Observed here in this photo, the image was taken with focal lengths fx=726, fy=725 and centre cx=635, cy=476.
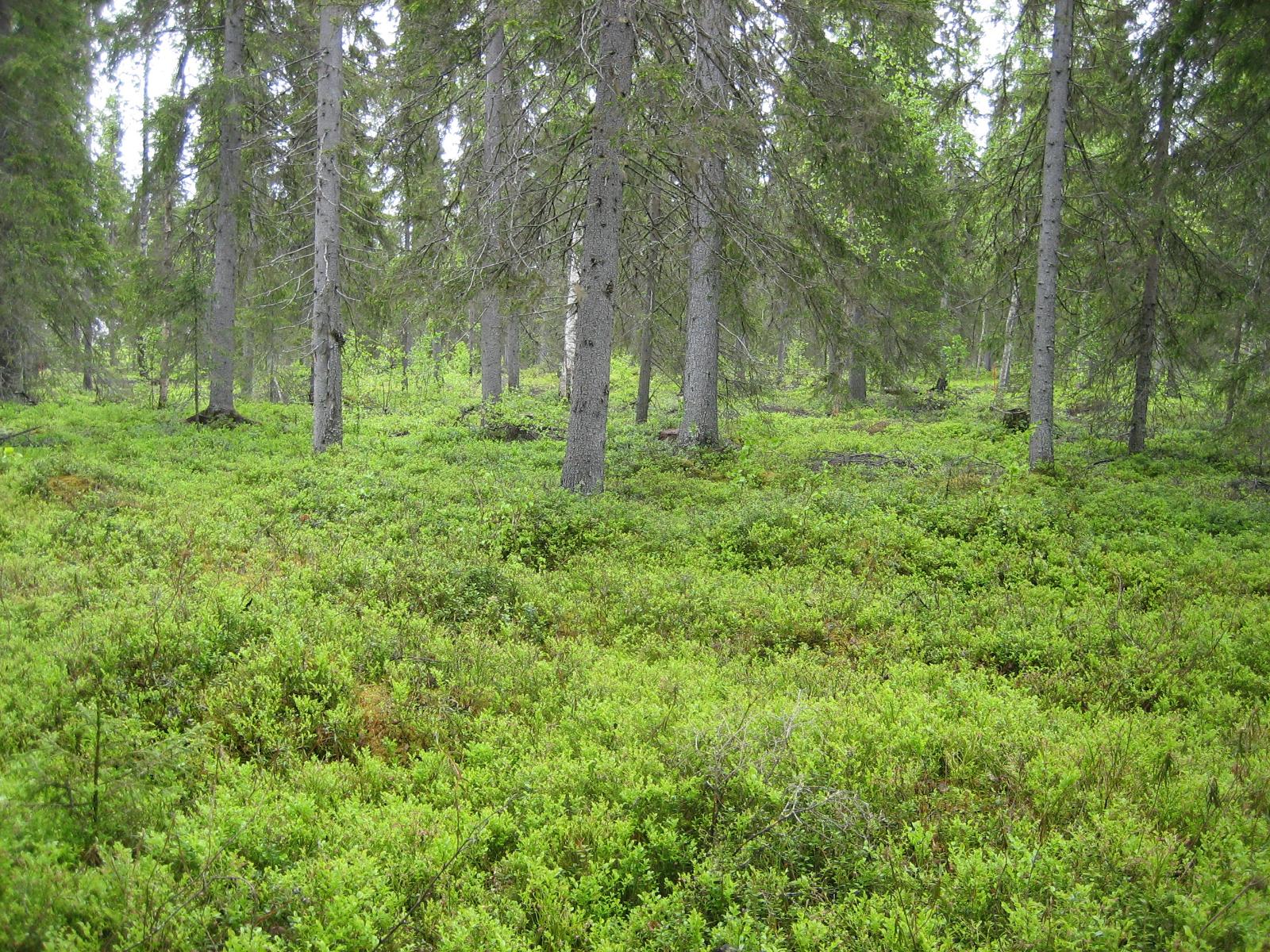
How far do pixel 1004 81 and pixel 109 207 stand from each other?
765 inches

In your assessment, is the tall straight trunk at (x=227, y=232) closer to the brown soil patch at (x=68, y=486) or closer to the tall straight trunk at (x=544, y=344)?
the brown soil patch at (x=68, y=486)

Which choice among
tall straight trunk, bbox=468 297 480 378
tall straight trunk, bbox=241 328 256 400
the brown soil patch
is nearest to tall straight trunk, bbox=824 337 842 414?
tall straight trunk, bbox=468 297 480 378

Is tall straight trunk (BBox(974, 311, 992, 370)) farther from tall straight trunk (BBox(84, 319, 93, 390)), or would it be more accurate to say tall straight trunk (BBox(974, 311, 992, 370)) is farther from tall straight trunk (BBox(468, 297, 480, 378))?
tall straight trunk (BBox(84, 319, 93, 390))

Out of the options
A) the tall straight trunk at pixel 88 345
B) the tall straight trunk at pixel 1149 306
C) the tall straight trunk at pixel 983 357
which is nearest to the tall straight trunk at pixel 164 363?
the tall straight trunk at pixel 88 345

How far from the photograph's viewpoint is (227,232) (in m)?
16.3

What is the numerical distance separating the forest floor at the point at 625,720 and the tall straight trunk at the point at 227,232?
6.13 meters

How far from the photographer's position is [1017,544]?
29.3 ft

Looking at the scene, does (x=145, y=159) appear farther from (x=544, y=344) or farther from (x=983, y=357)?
(x=983, y=357)

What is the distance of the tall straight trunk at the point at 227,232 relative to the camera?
15906 millimetres

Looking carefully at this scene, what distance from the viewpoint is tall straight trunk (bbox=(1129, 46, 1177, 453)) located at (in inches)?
537

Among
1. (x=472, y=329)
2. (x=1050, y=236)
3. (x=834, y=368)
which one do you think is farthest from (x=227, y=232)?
(x=1050, y=236)

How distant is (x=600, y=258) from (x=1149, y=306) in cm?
1203

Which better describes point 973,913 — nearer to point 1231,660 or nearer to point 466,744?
point 466,744

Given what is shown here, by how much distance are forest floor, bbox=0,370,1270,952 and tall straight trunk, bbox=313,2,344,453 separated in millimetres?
4083
